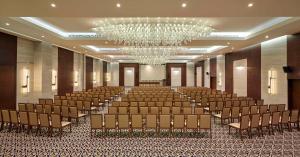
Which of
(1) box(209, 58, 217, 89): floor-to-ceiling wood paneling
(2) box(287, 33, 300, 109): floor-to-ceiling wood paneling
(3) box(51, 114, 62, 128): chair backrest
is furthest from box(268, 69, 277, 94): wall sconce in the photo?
(1) box(209, 58, 217, 89): floor-to-ceiling wood paneling

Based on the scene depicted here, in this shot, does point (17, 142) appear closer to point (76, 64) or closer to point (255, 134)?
point (255, 134)

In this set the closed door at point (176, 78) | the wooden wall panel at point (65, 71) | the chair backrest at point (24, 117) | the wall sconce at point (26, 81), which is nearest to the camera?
the chair backrest at point (24, 117)

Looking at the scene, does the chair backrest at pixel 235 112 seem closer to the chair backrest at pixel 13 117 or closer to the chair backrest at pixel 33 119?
the chair backrest at pixel 33 119

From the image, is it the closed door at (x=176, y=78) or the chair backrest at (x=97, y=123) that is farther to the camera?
the closed door at (x=176, y=78)

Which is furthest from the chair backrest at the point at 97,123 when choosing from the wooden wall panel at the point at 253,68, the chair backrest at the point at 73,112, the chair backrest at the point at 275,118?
the wooden wall panel at the point at 253,68

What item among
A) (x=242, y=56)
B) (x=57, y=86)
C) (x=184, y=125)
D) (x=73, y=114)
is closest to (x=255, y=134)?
(x=184, y=125)

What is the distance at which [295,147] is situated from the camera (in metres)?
6.49

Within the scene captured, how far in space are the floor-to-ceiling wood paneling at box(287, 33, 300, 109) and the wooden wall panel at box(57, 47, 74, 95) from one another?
1482 cm

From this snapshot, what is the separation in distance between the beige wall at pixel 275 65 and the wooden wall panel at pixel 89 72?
16652 mm

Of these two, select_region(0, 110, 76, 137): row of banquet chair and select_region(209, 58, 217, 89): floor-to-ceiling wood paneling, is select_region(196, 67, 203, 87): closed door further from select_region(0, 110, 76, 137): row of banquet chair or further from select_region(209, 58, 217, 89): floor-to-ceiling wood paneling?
select_region(0, 110, 76, 137): row of banquet chair

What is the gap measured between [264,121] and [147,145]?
380 centimetres

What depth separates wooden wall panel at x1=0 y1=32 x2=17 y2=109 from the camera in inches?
455

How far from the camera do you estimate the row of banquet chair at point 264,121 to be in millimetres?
7426

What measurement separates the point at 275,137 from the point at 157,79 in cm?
3149
